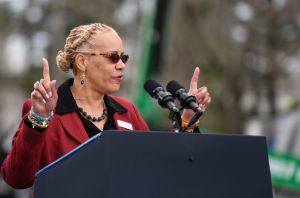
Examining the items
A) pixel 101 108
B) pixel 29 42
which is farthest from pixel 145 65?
pixel 29 42

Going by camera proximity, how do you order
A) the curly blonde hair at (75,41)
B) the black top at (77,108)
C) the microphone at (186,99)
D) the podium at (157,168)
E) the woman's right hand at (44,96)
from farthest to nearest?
the curly blonde hair at (75,41) → the black top at (77,108) → the microphone at (186,99) → the woman's right hand at (44,96) → the podium at (157,168)

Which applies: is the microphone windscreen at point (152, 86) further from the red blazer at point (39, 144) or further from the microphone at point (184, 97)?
the red blazer at point (39, 144)

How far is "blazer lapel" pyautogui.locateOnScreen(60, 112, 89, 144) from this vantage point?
4168 millimetres

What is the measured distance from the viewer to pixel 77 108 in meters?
4.32

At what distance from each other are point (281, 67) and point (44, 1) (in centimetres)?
702

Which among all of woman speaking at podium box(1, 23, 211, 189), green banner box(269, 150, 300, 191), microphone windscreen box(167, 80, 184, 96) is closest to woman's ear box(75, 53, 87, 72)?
woman speaking at podium box(1, 23, 211, 189)

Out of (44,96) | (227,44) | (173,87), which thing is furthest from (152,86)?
(227,44)

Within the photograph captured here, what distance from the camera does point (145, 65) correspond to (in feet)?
37.8

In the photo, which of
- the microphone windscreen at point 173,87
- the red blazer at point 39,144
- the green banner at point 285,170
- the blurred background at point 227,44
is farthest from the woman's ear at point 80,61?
the blurred background at point 227,44

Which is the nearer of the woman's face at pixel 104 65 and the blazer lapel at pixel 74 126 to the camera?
the blazer lapel at pixel 74 126

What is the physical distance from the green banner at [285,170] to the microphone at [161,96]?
572 centimetres

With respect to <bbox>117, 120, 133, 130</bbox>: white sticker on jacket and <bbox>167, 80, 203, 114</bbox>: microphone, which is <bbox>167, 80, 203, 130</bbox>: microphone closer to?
<bbox>167, 80, 203, 114</bbox>: microphone

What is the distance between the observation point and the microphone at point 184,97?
414cm

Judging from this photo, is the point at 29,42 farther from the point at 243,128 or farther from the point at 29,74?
the point at 243,128
